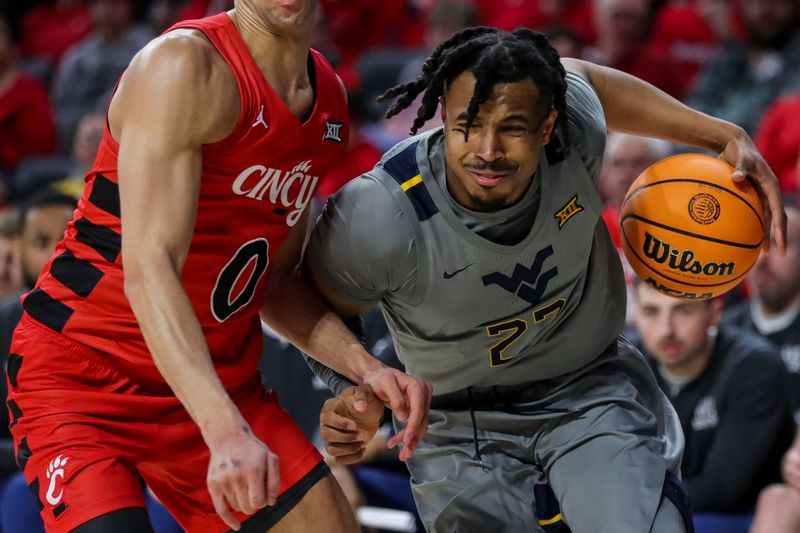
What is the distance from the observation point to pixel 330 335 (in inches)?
132

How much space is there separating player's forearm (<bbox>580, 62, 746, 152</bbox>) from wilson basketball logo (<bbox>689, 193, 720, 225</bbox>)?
0.30 meters

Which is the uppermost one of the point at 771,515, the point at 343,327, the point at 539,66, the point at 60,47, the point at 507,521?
the point at 539,66

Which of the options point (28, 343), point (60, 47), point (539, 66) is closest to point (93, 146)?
point (60, 47)

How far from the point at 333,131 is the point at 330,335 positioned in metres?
0.57

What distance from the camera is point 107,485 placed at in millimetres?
3088

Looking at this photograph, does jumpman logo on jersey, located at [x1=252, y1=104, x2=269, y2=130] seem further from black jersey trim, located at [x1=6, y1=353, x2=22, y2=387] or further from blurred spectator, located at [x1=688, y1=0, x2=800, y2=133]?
blurred spectator, located at [x1=688, y1=0, x2=800, y2=133]

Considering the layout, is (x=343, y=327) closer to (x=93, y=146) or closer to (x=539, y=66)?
(x=539, y=66)

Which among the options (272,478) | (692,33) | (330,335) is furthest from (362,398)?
(692,33)

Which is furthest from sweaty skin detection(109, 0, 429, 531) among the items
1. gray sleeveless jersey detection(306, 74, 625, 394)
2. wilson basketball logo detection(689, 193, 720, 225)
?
wilson basketball logo detection(689, 193, 720, 225)

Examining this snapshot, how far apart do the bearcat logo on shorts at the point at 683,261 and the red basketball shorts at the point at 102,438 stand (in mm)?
1157

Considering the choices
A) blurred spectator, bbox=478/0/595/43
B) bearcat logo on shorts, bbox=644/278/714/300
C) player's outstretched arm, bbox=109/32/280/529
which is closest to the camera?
player's outstretched arm, bbox=109/32/280/529

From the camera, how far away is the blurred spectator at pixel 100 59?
10188mm

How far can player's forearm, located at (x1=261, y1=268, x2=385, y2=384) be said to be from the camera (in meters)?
3.29

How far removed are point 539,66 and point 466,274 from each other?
59 cm
